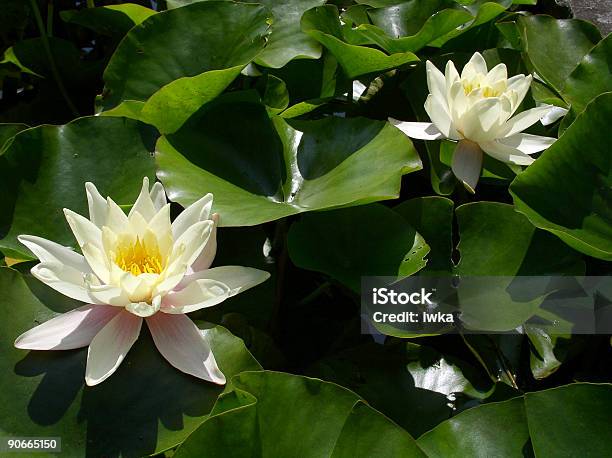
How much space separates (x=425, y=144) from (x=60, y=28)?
1314mm

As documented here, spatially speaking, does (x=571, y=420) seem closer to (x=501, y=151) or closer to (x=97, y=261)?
(x=501, y=151)

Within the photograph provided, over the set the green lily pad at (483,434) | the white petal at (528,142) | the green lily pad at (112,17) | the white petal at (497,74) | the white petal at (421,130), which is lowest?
the green lily pad at (483,434)

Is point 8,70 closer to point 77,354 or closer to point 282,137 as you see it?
point 282,137

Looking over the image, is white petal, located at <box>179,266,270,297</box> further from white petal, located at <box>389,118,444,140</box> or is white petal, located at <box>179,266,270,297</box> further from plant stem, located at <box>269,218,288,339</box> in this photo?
white petal, located at <box>389,118,444,140</box>

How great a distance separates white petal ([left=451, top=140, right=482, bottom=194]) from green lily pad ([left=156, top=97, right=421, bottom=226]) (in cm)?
12

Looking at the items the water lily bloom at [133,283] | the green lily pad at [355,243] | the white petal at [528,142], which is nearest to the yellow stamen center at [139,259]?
the water lily bloom at [133,283]

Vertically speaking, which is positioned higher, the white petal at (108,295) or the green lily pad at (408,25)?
the green lily pad at (408,25)

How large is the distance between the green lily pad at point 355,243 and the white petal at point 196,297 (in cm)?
18

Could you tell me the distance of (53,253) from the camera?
0.87 m

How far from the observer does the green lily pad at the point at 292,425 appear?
2.33ft

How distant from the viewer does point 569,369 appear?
1116 mm

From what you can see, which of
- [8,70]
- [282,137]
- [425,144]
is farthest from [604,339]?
[8,70]

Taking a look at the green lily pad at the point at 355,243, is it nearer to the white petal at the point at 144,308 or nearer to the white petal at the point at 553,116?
the white petal at the point at 144,308

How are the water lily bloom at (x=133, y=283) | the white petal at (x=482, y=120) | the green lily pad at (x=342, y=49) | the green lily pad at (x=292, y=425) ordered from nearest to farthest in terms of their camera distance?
1. the green lily pad at (x=292, y=425)
2. the water lily bloom at (x=133, y=283)
3. the white petal at (x=482, y=120)
4. the green lily pad at (x=342, y=49)
